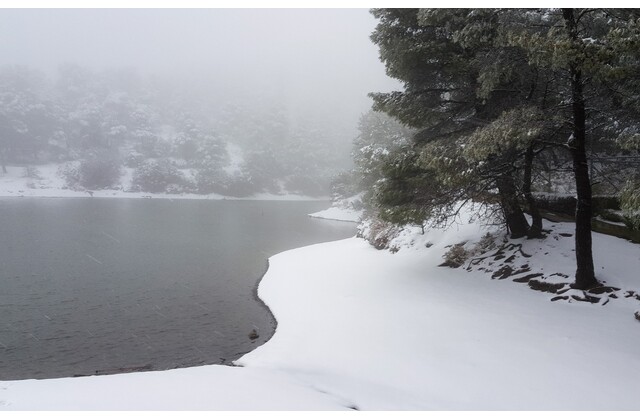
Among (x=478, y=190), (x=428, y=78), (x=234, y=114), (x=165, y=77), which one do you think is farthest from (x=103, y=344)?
(x=165, y=77)

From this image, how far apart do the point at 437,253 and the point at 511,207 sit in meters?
3.68

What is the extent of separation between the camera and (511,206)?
12.2 metres

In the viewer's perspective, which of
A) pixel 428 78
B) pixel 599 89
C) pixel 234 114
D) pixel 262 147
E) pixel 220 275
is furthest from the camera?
pixel 234 114

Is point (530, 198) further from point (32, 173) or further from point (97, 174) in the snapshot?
point (32, 173)

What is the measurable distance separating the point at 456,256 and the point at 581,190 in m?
5.11

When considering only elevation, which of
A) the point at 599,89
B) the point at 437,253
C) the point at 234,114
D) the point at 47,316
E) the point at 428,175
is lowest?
the point at 47,316

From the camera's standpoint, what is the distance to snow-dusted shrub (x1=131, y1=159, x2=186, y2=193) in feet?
265

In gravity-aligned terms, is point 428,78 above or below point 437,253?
above

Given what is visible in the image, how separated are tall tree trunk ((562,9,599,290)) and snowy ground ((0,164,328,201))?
262 feet

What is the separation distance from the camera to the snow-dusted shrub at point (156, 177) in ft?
265

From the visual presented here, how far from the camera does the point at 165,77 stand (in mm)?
152000

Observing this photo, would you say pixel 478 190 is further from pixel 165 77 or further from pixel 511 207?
pixel 165 77

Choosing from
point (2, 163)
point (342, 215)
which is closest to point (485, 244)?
point (342, 215)

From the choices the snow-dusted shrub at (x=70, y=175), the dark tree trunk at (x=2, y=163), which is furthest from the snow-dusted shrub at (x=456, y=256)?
the dark tree trunk at (x=2, y=163)
